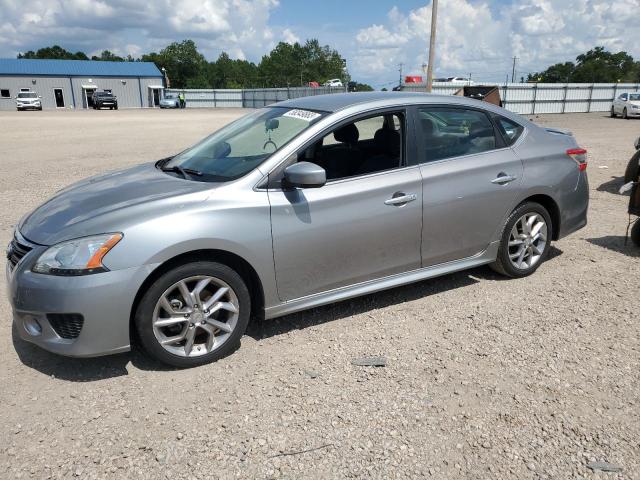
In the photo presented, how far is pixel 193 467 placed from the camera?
263 cm

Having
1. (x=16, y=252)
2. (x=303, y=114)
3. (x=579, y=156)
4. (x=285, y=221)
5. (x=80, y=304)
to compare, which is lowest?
(x=80, y=304)

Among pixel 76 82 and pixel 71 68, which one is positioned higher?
pixel 71 68

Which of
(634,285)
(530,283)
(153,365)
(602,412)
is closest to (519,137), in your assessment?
(530,283)

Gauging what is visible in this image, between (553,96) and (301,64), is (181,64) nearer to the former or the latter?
(301,64)

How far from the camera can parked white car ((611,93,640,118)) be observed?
97.7 ft

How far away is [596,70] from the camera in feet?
257

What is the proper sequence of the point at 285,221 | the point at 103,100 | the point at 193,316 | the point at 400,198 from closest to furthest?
the point at 193,316 < the point at 285,221 < the point at 400,198 < the point at 103,100

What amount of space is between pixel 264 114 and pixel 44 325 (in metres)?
2.43

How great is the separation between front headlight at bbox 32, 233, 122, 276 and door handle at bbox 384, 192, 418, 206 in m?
1.95

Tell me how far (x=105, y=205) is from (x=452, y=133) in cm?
281

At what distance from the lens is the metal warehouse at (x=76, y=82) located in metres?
69.8

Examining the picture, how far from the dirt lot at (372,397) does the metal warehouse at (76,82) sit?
77.1 metres

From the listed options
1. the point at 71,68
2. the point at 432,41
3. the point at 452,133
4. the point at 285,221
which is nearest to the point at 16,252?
the point at 285,221

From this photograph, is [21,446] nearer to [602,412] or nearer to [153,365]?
[153,365]
